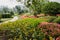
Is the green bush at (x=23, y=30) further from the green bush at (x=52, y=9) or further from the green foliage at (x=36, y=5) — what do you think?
the green foliage at (x=36, y=5)

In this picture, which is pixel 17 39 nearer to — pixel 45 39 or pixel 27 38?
pixel 27 38

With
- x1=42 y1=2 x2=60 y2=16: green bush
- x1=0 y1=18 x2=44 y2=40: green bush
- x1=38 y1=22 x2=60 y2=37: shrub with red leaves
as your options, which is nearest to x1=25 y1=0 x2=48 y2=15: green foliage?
x1=42 y1=2 x2=60 y2=16: green bush

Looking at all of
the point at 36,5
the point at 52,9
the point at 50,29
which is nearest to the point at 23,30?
the point at 50,29

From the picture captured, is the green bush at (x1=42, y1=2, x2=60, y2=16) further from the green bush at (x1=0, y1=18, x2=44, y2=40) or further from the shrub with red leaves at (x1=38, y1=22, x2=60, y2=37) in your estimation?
the shrub with red leaves at (x1=38, y1=22, x2=60, y2=37)

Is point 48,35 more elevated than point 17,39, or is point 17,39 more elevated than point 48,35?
point 48,35

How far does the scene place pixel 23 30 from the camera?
22.8ft

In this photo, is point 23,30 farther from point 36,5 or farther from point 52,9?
point 36,5

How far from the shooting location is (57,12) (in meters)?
10.5

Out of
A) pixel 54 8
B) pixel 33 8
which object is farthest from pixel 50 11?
pixel 33 8

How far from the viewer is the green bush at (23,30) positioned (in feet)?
21.5

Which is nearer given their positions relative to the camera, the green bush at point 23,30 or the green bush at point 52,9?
the green bush at point 23,30

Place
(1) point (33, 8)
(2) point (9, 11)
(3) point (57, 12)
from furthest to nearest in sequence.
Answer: (2) point (9, 11)
(1) point (33, 8)
(3) point (57, 12)

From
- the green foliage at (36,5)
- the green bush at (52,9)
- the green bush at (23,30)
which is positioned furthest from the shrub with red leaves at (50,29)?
the green foliage at (36,5)

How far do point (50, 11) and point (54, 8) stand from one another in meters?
0.22
